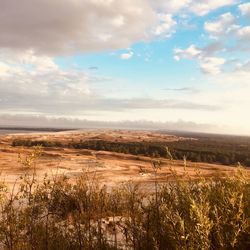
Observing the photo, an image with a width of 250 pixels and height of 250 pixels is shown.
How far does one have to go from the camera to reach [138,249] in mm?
5734

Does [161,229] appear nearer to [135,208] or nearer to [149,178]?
[135,208]

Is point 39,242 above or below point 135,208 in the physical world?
below

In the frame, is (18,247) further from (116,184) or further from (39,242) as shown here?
(116,184)

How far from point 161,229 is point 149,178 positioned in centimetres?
2080

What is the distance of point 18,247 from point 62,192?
20.9ft

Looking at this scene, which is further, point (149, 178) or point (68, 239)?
point (149, 178)

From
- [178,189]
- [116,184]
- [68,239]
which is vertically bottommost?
[116,184]

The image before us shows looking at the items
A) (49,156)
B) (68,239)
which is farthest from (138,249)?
(49,156)

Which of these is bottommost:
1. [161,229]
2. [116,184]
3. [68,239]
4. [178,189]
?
[116,184]

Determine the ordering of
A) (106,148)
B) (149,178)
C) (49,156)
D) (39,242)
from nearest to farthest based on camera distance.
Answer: (39,242), (149,178), (49,156), (106,148)

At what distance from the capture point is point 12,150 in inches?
1684

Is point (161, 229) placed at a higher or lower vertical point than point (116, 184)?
higher

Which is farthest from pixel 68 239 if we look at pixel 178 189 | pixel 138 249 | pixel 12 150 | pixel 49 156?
pixel 12 150

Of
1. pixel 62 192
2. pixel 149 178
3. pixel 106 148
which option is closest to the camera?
pixel 62 192
